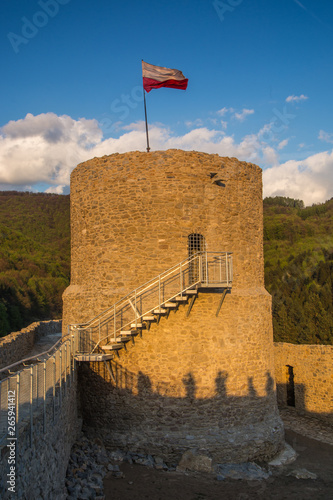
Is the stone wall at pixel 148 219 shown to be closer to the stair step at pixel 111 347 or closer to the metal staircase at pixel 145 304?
the metal staircase at pixel 145 304

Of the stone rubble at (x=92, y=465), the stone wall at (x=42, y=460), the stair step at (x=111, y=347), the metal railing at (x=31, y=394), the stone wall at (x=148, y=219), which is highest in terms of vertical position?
the stone wall at (x=148, y=219)

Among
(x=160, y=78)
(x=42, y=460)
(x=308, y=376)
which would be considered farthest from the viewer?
(x=308, y=376)

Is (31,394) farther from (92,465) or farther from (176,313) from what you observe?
(176,313)

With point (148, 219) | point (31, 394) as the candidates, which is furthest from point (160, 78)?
point (31, 394)

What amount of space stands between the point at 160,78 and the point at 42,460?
498 inches

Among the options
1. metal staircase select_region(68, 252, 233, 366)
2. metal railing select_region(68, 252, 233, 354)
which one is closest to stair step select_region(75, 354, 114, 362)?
metal staircase select_region(68, 252, 233, 366)

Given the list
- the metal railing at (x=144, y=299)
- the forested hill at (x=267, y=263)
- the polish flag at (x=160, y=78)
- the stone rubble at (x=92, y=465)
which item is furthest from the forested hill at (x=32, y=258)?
the polish flag at (x=160, y=78)

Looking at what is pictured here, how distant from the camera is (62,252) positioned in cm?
6556

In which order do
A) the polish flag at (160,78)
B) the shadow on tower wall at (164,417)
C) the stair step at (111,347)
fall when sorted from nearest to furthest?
1. the stair step at (111,347)
2. the shadow on tower wall at (164,417)
3. the polish flag at (160,78)

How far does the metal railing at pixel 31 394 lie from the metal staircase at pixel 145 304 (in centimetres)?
192

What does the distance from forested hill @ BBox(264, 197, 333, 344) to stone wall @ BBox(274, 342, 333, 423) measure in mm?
6578

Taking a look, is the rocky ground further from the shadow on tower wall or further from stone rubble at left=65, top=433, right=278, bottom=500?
the shadow on tower wall

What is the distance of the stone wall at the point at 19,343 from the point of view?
→ 16353mm

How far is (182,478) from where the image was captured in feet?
39.5
